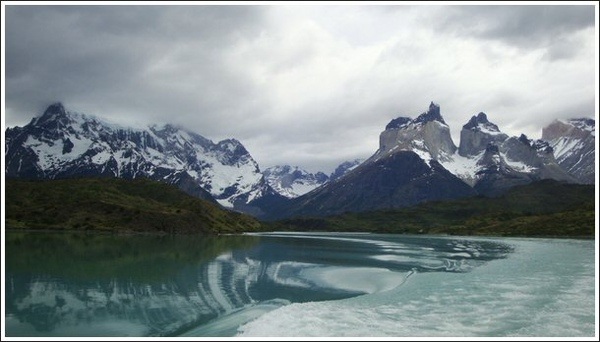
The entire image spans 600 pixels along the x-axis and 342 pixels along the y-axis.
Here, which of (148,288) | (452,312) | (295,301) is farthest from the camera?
(148,288)

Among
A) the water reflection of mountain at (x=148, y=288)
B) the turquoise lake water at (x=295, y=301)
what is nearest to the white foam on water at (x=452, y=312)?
the turquoise lake water at (x=295, y=301)

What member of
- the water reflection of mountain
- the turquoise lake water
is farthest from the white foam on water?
the water reflection of mountain

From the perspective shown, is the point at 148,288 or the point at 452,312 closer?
the point at 452,312

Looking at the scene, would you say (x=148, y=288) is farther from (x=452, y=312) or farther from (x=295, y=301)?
(x=452, y=312)

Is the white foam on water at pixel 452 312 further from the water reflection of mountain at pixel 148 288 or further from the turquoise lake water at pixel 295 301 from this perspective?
the water reflection of mountain at pixel 148 288

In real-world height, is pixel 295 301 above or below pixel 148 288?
below

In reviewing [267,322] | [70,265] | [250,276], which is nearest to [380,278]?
[250,276]

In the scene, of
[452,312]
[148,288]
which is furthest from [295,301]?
[148,288]

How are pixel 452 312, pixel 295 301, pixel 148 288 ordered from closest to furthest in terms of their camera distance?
1. pixel 452 312
2. pixel 295 301
3. pixel 148 288
